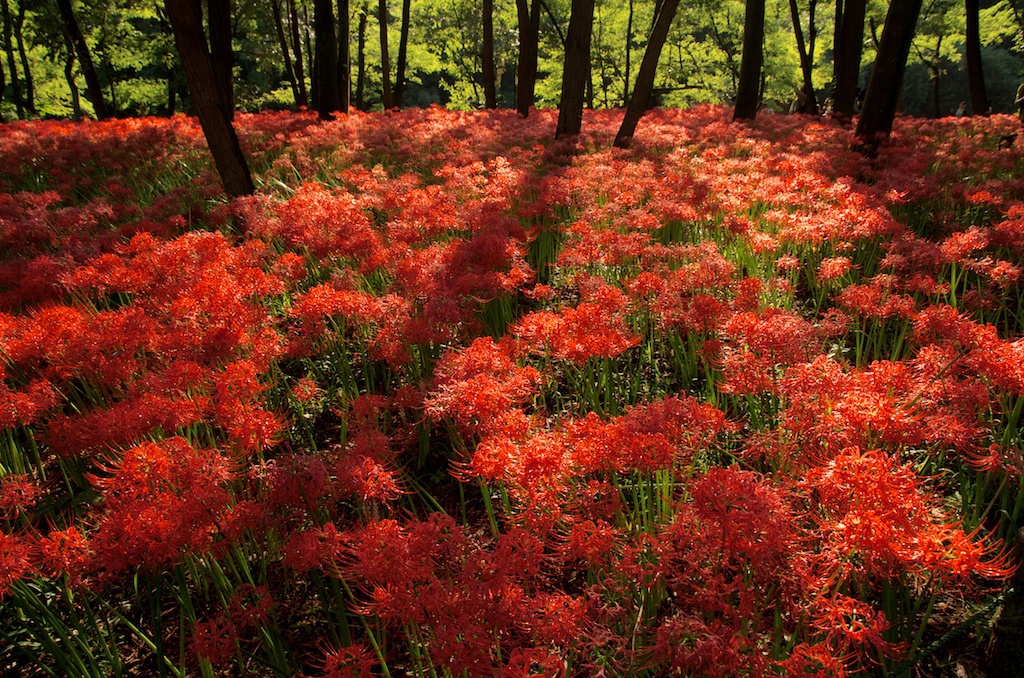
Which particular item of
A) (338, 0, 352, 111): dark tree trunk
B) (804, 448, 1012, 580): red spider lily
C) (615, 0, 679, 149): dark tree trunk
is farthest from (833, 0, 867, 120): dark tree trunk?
(804, 448, 1012, 580): red spider lily

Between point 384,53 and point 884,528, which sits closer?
point 884,528

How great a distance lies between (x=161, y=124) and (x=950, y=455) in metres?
12.7

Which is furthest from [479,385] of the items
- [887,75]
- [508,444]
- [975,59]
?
[975,59]

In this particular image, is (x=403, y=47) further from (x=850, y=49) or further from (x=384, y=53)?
(x=850, y=49)

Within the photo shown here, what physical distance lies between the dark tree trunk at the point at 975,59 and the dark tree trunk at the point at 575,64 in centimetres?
868

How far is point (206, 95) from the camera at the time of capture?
17.4 ft

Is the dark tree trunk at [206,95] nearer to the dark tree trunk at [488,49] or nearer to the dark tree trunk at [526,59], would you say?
the dark tree trunk at [526,59]

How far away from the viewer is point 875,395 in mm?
1903

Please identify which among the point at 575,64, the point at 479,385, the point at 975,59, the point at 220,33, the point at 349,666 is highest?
the point at 975,59

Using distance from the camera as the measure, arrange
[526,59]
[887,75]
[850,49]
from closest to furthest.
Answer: [887,75]
[850,49]
[526,59]

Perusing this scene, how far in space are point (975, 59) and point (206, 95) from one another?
15.1m

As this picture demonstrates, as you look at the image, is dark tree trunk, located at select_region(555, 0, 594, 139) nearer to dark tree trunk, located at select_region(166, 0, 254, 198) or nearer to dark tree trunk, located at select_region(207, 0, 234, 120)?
dark tree trunk, located at select_region(166, 0, 254, 198)

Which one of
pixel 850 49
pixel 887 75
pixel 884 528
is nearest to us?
pixel 884 528

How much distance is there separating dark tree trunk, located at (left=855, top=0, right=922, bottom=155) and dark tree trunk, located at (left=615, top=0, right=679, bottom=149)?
9.63 ft
